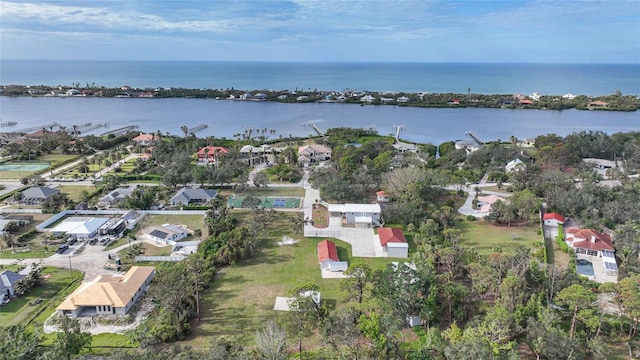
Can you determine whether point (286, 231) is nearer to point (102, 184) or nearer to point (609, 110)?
point (102, 184)

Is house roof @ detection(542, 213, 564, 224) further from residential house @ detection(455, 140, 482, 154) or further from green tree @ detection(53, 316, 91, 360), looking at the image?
green tree @ detection(53, 316, 91, 360)

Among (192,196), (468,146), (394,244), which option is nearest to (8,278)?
(192,196)

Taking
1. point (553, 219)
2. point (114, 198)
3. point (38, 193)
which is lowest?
point (114, 198)

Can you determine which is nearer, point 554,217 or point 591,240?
point 591,240

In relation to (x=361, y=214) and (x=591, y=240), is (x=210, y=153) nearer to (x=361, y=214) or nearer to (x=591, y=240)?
(x=361, y=214)

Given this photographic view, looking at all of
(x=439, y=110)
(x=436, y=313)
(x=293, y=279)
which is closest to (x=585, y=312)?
(x=436, y=313)

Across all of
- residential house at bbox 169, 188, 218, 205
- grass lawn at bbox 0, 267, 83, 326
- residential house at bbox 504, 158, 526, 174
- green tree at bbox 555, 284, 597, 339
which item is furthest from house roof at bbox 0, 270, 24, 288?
residential house at bbox 504, 158, 526, 174

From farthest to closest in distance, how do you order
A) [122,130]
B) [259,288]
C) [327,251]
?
1. [122,130]
2. [327,251]
3. [259,288]
